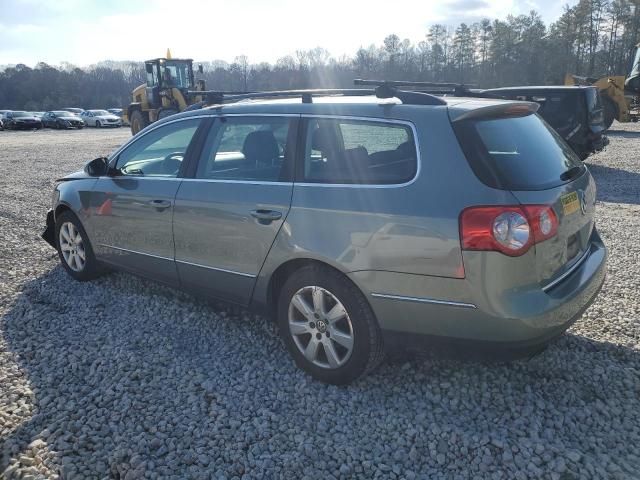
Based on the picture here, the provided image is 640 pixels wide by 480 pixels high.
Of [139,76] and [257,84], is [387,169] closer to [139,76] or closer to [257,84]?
[257,84]

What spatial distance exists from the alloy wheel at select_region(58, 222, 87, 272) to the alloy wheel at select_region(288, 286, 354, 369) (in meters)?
2.72

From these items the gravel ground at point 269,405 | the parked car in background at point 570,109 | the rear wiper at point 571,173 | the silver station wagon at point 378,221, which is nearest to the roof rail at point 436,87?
the silver station wagon at point 378,221

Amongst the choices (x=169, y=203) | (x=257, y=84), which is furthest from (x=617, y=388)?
(x=257, y=84)

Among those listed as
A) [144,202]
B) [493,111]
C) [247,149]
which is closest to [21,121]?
[144,202]

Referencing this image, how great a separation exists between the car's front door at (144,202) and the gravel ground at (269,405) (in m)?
0.48

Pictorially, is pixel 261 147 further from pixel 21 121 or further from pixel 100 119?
pixel 21 121

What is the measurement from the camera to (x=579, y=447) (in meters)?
2.69

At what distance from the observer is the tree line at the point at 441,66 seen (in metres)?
53.5

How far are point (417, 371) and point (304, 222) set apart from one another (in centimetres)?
124

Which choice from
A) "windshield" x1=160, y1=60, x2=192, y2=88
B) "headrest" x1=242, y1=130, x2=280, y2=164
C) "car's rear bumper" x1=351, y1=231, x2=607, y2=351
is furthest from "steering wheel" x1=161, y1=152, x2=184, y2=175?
"windshield" x1=160, y1=60, x2=192, y2=88

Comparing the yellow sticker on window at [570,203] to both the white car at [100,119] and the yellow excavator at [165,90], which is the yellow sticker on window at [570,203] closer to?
the yellow excavator at [165,90]

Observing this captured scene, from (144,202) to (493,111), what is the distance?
2.74m

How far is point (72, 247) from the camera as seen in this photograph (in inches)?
204

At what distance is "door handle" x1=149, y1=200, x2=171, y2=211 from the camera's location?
158 inches
